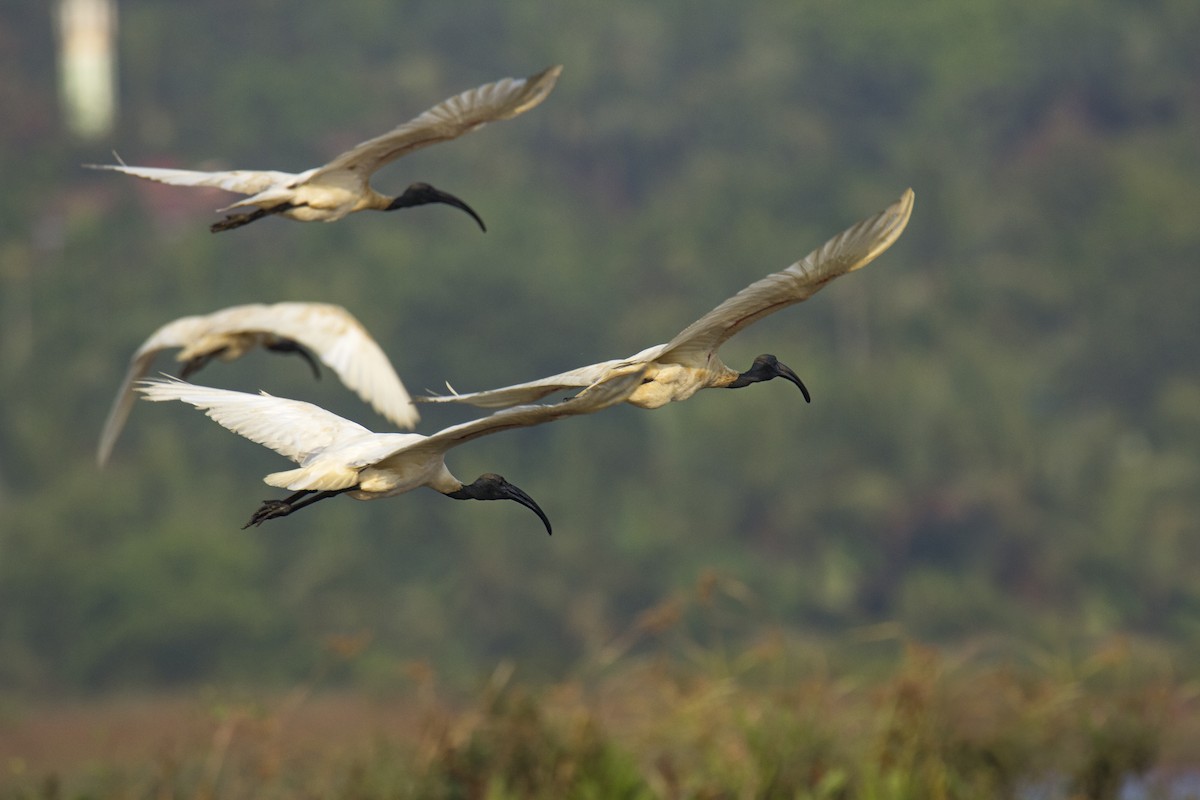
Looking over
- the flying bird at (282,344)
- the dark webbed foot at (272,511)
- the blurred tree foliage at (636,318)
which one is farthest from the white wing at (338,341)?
the blurred tree foliage at (636,318)

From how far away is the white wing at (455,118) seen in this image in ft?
11.2

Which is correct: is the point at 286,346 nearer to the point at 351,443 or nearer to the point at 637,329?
the point at 351,443

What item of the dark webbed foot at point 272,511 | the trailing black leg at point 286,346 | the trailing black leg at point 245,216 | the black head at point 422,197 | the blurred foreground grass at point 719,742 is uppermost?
the trailing black leg at point 245,216

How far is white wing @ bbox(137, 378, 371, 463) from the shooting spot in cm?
334

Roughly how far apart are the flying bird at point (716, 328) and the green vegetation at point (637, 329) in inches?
620

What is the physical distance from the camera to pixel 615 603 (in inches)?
1057

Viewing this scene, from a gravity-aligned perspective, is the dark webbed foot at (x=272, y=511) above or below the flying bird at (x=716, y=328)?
below

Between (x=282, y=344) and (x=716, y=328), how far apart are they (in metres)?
2.30

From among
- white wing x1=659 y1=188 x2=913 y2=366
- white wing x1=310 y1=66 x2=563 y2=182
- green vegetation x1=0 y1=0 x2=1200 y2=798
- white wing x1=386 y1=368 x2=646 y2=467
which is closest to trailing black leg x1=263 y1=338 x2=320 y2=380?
white wing x1=310 y1=66 x2=563 y2=182

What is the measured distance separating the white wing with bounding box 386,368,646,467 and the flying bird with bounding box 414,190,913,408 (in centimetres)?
22

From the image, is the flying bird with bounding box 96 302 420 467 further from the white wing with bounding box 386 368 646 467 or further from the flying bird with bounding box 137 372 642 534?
the white wing with bounding box 386 368 646 467

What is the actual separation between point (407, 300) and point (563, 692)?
22.8m

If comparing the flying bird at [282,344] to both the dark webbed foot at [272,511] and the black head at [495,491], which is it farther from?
the dark webbed foot at [272,511]

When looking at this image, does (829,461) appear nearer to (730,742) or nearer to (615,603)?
(615,603)
